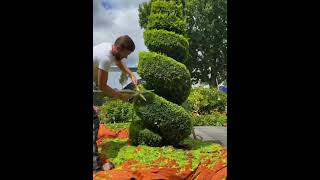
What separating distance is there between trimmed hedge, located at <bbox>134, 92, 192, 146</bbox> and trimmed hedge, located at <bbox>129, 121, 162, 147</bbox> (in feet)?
0.30

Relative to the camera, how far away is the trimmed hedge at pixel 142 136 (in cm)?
599

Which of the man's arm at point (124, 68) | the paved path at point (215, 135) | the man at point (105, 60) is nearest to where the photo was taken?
the man at point (105, 60)

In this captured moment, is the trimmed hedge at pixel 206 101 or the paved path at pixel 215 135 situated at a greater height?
the trimmed hedge at pixel 206 101

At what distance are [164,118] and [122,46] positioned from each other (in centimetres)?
151

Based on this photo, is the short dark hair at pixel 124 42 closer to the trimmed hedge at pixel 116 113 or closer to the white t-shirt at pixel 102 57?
the white t-shirt at pixel 102 57

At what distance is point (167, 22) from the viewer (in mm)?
6500

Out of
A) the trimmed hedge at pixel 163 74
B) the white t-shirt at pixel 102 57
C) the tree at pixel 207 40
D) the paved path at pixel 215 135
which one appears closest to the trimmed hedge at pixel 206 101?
the paved path at pixel 215 135

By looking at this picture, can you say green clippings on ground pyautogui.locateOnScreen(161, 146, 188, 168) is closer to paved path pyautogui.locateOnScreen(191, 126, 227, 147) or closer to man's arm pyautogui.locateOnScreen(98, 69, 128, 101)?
man's arm pyautogui.locateOnScreen(98, 69, 128, 101)

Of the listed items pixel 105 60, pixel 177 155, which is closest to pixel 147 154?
pixel 177 155

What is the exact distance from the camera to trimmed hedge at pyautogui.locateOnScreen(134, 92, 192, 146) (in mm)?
5953

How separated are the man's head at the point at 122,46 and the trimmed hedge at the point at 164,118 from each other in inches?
46.6

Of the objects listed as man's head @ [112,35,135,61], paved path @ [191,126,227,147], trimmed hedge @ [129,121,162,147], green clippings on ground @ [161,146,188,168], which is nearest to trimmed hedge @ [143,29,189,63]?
trimmed hedge @ [129,121,162,147]
